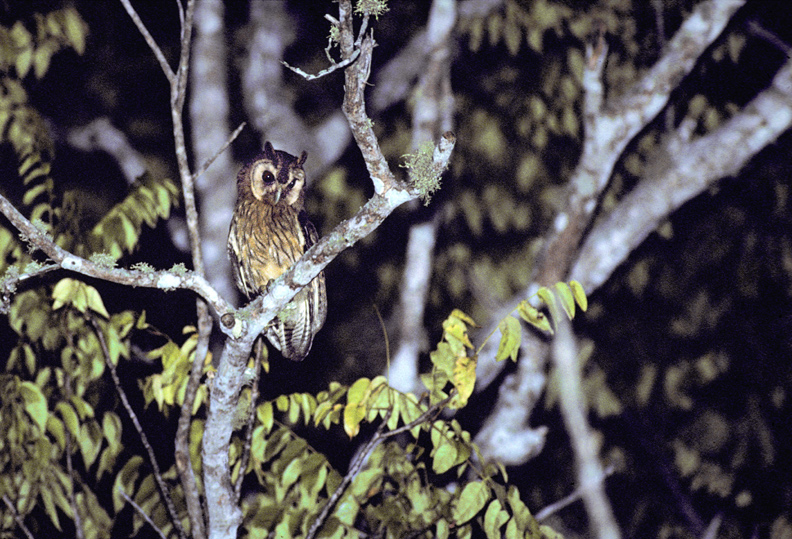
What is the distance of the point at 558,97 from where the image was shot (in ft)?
5.30

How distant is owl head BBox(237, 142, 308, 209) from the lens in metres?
1.39

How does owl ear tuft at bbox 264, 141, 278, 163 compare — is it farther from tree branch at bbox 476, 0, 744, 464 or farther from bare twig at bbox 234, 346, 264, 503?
tree branch at bbox 476, 0, 744, 464

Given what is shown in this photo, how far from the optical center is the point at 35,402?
1.45 metres

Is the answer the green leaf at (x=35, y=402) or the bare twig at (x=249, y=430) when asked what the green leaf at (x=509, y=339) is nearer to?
the bare twig at (x=249, y=430)

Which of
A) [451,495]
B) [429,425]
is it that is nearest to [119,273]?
[429,425]

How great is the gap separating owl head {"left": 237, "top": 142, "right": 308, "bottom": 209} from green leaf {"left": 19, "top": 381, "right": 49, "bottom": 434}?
0.71 meters

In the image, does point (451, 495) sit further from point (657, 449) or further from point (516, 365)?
point (657, 449)

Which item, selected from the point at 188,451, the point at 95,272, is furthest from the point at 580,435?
the point at 95,272

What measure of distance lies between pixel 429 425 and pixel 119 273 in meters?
0.77

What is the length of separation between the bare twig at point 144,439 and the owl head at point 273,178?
510 millimetres

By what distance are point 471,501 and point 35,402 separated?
109 cm

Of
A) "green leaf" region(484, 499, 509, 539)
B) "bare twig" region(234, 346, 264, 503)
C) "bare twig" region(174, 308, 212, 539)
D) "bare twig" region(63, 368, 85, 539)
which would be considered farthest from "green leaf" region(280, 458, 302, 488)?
"bare twig" region(63, 368, 85, 539)

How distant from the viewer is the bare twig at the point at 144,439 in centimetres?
137

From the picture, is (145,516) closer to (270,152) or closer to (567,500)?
(270,152)
